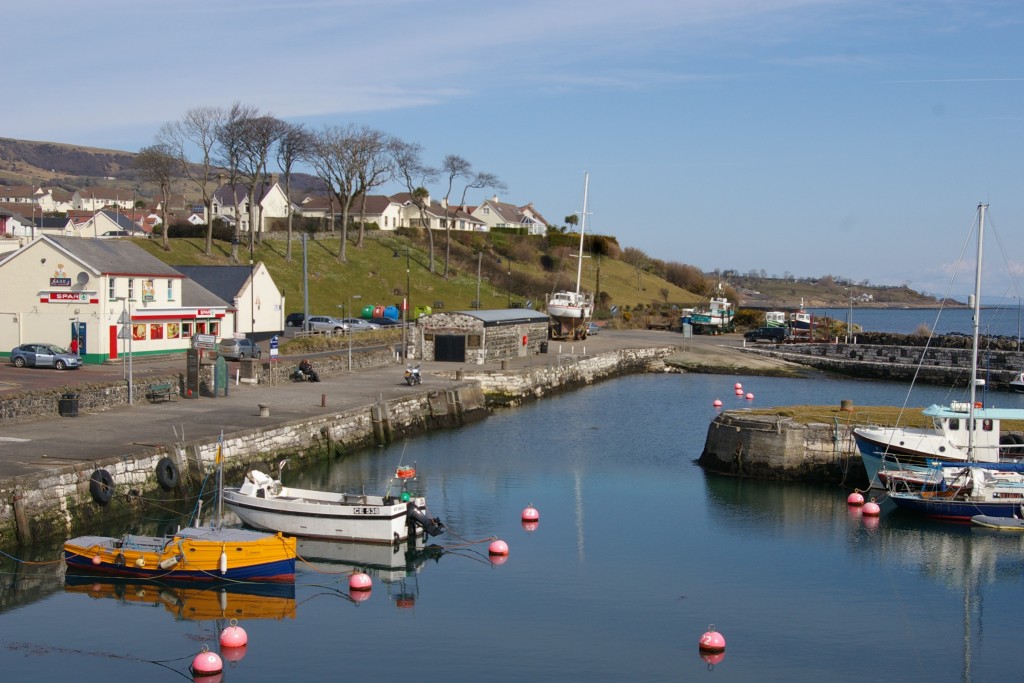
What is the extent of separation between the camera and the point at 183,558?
2495cm

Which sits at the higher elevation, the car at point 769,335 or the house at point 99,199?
the house at point 99,199

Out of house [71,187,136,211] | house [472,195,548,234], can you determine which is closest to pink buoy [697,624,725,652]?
house [472,195,548,234]

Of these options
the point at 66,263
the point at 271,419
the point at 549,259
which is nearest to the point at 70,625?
the point at 271,419

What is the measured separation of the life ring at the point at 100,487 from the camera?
92.6ft

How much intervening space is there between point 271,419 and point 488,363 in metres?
28.3

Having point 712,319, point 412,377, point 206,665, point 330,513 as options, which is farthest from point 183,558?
point 712,319

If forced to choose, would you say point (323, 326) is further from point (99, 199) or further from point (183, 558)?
point (99, 199)

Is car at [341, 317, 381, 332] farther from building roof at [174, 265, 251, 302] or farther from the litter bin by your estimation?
the litter bin

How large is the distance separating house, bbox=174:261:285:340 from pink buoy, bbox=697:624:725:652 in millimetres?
45374

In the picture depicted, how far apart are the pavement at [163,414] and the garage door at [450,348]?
2.98 m

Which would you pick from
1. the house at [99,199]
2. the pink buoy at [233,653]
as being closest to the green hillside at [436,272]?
the pink buoy at [233,653]

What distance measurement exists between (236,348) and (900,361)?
5416 cm

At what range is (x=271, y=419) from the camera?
38.7 meters

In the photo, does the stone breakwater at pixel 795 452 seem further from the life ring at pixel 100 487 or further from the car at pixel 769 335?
the car at pixel 769 335
